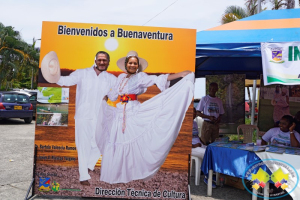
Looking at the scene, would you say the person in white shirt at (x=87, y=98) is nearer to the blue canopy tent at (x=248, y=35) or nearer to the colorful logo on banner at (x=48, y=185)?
the colorful logo on banner at (x=48, y=185)

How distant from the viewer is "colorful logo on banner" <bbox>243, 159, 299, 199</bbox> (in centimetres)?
432

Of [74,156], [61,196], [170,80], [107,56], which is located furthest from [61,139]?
[170,80]

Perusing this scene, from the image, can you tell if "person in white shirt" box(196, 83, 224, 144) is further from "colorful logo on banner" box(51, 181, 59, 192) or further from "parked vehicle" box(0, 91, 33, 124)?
"parked vehicle" box(0, 91, 33, 124)

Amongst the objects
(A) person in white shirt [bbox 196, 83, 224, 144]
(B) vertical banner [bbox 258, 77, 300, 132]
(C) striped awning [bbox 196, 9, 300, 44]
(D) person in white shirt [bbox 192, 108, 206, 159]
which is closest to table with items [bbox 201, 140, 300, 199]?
(D) person in white shirt [bbox 192, 108, 206, 159]

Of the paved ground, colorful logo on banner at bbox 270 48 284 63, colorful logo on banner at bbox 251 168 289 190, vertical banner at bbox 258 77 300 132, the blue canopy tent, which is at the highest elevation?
the blue canopy tent

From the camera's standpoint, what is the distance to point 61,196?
185 inches

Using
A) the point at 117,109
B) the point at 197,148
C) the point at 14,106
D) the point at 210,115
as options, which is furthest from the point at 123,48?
the point at 14,106

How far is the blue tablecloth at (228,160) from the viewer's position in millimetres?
4688

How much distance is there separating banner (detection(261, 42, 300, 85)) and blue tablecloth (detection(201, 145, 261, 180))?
3.62 feet

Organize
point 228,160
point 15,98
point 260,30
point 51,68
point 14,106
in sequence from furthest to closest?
point 15,98
point 14,106
point 260,30
point 228,160
point 51,68

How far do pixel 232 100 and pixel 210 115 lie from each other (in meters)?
2.03

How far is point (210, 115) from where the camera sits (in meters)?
7.44

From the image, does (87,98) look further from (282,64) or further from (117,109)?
(282,64)

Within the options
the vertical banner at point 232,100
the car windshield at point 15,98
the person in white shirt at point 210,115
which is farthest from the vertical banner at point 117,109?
the car windshield at point 15,98
